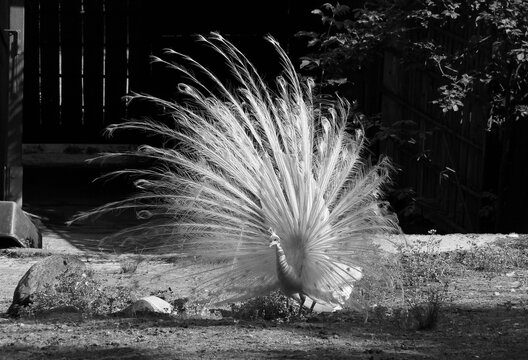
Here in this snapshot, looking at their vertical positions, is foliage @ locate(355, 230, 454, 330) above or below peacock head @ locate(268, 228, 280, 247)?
below

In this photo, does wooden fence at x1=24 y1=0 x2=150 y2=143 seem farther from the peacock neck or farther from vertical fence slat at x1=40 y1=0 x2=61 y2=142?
the peacock neck

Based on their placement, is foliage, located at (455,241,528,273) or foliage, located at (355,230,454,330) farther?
foliage, located at (455,241,528,273)

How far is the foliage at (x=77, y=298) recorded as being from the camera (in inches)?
237

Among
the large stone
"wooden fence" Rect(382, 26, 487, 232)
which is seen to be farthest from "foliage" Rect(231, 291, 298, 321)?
"wooden fence" Rect(382, 26, 487, 232)

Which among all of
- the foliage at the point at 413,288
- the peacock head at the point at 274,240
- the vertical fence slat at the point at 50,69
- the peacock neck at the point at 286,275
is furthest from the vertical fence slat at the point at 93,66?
the peacock head at the point at 274,240

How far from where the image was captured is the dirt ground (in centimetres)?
→ 484

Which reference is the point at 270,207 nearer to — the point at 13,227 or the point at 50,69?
the point at 13,227

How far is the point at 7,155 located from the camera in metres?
10.7

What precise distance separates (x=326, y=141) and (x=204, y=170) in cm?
76

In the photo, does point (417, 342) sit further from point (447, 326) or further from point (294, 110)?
point (294, 110)

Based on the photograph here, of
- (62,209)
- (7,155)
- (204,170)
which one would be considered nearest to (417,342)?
(204,170)

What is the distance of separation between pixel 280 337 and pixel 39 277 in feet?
6.07

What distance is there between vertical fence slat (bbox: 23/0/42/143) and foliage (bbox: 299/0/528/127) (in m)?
6.84

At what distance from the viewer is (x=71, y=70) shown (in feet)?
53.1
